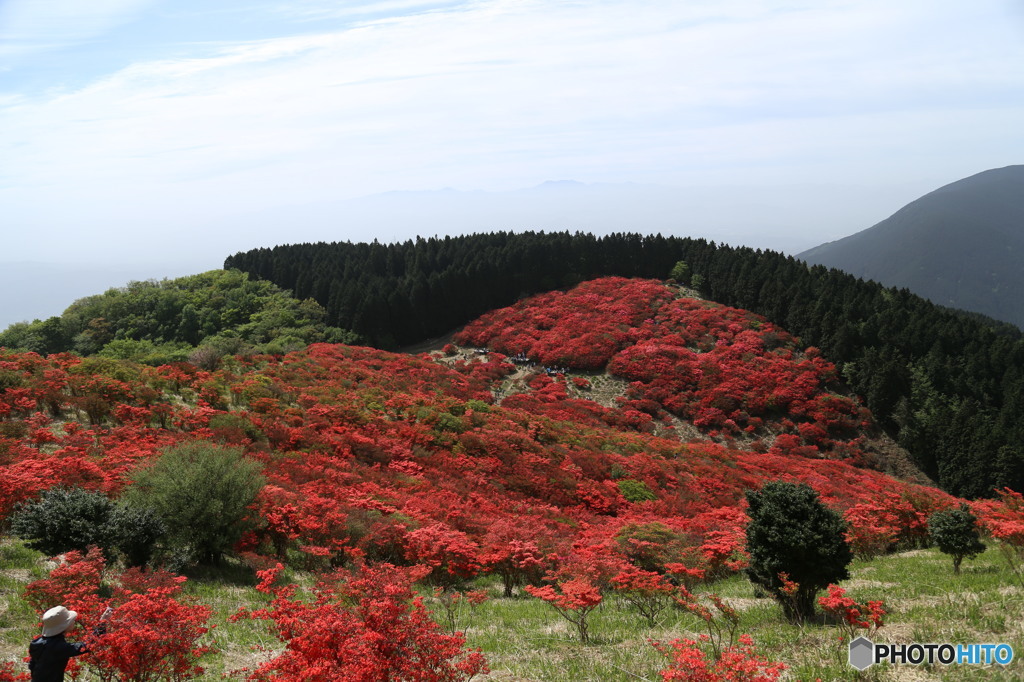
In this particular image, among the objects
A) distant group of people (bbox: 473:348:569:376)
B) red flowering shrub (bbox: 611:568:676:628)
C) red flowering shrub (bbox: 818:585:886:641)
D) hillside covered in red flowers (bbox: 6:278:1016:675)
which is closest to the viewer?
red flowering shrub (bbox: 818:585:886:641)

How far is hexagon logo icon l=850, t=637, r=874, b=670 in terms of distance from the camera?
25.3 ft

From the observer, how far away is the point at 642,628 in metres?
10.5

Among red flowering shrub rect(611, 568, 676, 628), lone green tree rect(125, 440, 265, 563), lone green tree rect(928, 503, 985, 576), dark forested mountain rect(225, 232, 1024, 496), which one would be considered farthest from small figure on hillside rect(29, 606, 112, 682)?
dark forested mountain rect(225, 232, 1024, 496)

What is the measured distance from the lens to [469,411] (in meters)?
31.2

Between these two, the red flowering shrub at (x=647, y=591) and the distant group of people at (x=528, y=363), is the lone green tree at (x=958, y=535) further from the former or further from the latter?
the distant group of people at (x=528, y=363)

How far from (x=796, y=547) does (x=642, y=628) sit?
315 centimetres

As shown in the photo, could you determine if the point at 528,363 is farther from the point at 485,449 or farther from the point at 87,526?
the point at 87,526

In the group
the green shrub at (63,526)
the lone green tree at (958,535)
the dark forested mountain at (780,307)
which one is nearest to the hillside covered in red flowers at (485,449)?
the green shrub at (63,526)

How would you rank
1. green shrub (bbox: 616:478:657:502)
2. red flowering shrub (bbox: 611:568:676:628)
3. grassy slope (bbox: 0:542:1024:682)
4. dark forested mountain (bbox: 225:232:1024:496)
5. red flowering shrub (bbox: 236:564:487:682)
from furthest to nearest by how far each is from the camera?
dark forested mountain (bbox: 225:232:1024:496) < green shrub (bbox: 616:478:657:502) < red flowering shrub (bbox: 611:568:676:628) < grassy slope (bbox: 0:542:1024:682) < red flowering shrub (bbox: 236:564:487:682)

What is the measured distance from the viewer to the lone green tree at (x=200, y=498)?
12.8m

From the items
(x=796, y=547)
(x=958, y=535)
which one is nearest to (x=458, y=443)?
(x=796, y=547)

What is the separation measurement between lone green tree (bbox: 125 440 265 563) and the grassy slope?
0.87 m

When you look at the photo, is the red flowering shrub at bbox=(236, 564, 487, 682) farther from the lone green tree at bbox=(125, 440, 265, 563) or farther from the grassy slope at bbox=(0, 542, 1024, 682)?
the lone green tree at bbox=(125, 440, 265, 563)

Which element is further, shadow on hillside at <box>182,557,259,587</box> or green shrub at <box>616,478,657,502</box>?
green shrub at <box>616,478,657,502</box>
